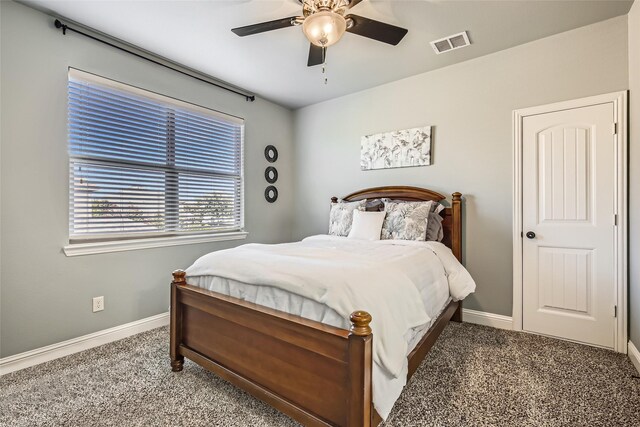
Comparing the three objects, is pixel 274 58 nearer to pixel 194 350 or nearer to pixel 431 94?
pixel 431 94

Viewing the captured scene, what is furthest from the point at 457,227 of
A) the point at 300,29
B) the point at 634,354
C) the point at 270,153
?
the point at 270,153

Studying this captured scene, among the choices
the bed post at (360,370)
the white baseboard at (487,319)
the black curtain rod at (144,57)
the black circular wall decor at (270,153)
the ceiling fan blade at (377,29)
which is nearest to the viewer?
the bed post at (360,370)

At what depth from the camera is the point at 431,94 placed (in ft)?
10.7

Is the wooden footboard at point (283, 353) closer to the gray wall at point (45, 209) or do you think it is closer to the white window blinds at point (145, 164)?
the gray wall at point (45, 209)

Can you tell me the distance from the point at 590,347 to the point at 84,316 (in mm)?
4199

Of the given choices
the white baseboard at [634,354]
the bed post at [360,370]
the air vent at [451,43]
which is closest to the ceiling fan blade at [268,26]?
the air vent at [451,43]

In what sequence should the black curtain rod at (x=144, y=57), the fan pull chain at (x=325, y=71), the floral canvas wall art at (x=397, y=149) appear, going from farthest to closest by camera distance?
the floral canvas wall art at (x=397, y=149) → the fan pull chain at (x=325, y=71) → the black curtain rod at (x=144, y=57)

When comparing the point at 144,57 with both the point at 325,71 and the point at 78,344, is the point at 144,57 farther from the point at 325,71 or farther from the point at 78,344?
the point at 78,344

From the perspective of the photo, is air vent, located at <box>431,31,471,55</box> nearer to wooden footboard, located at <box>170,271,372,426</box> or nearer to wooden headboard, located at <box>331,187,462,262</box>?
wooden headboard, located at <box>331,187,462,262</box>

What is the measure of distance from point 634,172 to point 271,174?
3603mm

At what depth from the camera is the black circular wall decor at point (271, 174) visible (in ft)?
13.4

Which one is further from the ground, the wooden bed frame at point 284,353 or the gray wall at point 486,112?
the gray wall at point 486,112

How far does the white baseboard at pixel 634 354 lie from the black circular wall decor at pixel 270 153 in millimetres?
3998

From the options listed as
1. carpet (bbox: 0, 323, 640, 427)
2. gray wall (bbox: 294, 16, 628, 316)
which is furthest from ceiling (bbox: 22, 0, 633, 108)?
carpet (bbox: 0, 323, 640, 427)
